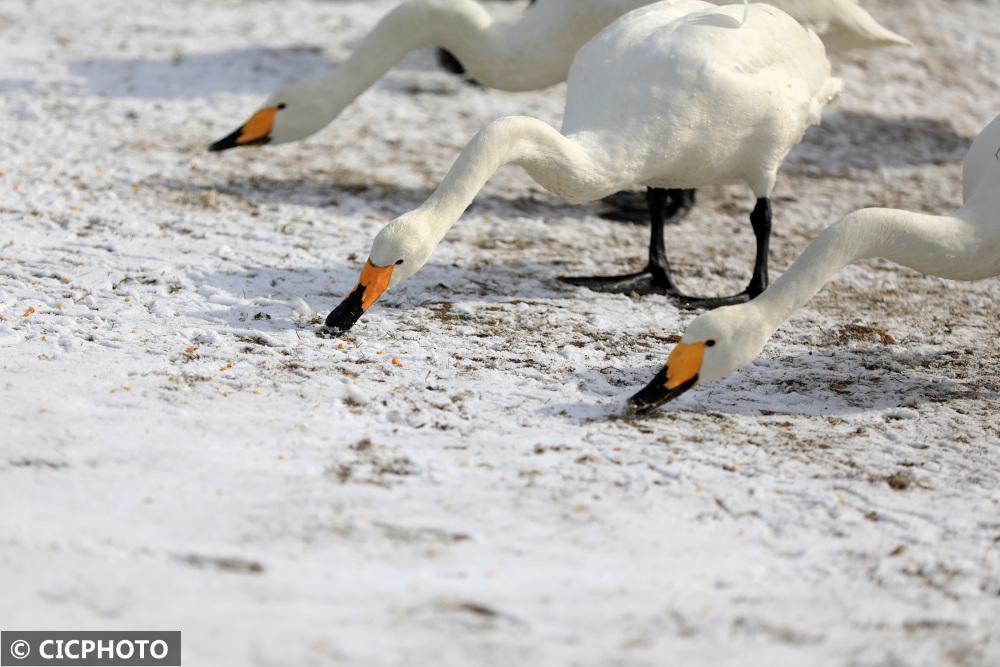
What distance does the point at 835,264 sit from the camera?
4.06 m

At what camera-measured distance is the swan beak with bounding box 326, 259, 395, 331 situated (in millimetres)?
4309

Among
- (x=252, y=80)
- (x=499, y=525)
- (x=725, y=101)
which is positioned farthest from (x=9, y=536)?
(x=252, y=80)

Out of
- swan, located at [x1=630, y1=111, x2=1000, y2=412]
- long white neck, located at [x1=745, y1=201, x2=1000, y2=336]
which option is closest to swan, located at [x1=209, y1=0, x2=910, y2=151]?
swan, located at [x1=630, y1=111, x2=1000, y2=412]

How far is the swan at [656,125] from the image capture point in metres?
4.36

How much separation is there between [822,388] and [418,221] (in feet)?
6.67

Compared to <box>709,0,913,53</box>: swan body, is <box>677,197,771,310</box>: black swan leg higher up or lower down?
lower down

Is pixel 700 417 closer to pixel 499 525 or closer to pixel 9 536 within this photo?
pixel 499 525

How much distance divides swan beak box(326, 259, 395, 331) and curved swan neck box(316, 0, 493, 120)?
9.04 feet

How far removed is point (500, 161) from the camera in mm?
4402

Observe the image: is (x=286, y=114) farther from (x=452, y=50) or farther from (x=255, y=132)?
(x=452, y=50)

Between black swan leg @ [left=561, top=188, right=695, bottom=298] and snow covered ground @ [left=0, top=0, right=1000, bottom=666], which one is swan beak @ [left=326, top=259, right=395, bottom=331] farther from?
black swan leg @ [left=561, top=188, right=695, bottom=298]

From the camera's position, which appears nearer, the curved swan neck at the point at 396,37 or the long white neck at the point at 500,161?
the long white neck at the point at 500,161

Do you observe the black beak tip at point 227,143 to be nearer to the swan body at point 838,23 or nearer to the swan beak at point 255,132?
the swan beak at point 255,132

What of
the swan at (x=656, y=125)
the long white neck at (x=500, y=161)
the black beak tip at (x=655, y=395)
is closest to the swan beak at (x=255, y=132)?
the swan at (x=656, y=125)
